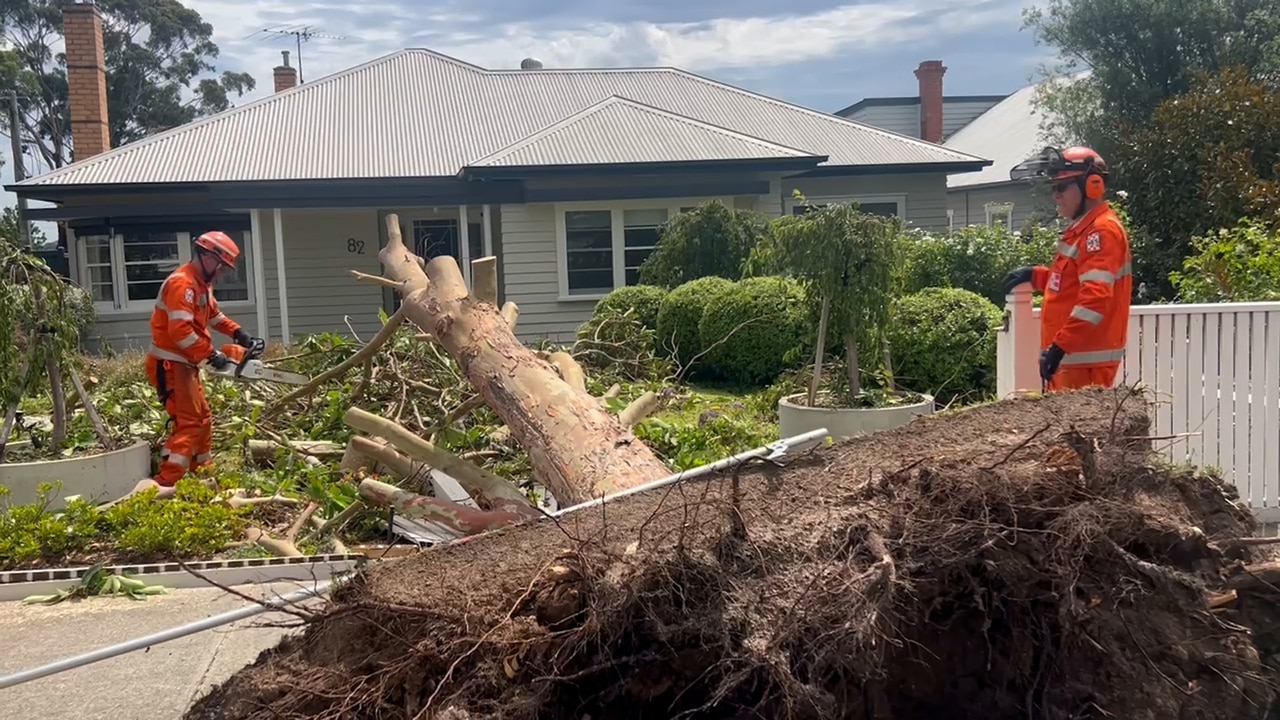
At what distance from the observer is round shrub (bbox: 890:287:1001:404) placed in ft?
30.4

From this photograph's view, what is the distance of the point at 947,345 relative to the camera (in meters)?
9.30

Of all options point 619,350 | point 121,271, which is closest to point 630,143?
point 619,350

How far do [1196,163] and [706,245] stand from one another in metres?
6.21

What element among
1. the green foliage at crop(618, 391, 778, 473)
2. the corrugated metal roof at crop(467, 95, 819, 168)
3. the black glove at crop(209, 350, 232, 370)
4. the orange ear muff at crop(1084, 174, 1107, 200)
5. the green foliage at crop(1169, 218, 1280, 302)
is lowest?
the green foliage at crop(618, 391, 778, 473)

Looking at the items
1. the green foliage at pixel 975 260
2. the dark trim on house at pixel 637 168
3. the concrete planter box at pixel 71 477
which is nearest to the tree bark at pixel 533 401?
the concrete planter box at pixel 71 477

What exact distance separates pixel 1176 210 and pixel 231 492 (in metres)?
10.8

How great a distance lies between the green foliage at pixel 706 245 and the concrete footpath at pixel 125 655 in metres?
9.87

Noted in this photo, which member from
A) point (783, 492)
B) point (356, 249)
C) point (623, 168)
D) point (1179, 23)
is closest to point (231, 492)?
point (783, 492)

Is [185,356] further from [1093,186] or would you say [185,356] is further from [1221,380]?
[1221,380]

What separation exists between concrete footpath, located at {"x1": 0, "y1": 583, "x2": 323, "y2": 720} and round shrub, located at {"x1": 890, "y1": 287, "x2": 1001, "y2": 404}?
620 cm

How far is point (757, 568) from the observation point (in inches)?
98.5

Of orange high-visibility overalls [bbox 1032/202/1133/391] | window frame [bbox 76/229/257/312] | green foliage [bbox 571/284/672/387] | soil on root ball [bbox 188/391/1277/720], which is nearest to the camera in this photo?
soil on root ball [bbox 188/391/1277/720]

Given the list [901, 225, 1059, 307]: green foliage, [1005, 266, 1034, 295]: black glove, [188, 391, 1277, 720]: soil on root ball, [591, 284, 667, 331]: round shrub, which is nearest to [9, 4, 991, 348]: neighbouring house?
[591, 284, 667, 331]: round shrub

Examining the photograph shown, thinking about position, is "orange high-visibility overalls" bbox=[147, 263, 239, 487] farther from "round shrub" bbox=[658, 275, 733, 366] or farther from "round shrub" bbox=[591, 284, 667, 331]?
"round shrub" bbox=[591, 284, 667, 331]
